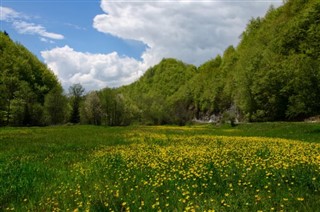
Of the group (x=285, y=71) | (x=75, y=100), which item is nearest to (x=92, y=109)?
(x=75, y=100)

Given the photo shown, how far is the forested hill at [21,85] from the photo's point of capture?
264 ft

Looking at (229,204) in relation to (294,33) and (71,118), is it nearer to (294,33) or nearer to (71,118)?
(294,33)

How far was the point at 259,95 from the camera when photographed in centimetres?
7262

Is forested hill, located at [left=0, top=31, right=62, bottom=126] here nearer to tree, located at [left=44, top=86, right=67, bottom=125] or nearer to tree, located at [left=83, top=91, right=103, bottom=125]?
tree, located at [left=44, top=86, right=67, bottom=125]

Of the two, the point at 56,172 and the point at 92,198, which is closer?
the point at 92,198

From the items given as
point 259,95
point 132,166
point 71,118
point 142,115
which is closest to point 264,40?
point 259,95

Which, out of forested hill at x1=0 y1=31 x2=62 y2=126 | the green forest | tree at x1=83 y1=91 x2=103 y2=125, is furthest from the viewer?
tree at x1=83 y1=91 x2=103 y2=125

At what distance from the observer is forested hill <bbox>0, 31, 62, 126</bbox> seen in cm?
8056

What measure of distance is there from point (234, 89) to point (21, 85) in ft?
213

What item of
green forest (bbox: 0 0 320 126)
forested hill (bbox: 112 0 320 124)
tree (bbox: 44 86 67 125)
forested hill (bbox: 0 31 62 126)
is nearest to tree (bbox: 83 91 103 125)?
green forest (bbox: 0 0 320 126)

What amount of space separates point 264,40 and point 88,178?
86.7m

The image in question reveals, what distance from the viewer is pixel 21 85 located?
288 feet

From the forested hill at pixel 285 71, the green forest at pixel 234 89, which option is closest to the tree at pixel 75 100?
the green forest at pixel 234 89

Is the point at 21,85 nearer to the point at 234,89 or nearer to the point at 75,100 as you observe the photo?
the point at 75,100
